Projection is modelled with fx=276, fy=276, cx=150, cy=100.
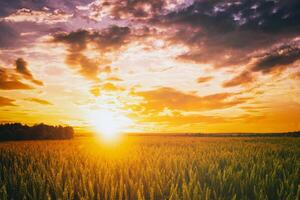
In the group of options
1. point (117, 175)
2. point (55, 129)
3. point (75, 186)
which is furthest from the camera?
point (55, 129)

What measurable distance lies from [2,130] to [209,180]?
1107 inches

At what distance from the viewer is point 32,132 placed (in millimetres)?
29281

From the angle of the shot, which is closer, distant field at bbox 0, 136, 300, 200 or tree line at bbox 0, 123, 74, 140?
distant field at bbox 0, 136, 300, 200

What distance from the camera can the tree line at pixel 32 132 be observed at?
89.1 feet

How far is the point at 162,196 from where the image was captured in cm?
296

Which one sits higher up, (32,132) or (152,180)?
(32,132)

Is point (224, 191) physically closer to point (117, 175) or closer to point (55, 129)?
point (117, 175)

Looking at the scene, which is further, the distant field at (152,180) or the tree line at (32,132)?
the tree line at (32,132)

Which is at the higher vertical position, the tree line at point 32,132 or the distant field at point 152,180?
the tree line at point 32,132

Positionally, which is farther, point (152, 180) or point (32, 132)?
point (32, 132)

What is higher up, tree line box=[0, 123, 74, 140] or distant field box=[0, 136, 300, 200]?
tree line box=[0, 123, 74, 140]

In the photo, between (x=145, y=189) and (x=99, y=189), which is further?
(x=145, y=189)

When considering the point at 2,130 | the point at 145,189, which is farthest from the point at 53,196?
the point at 2,130

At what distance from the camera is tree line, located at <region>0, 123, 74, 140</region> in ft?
89.1
